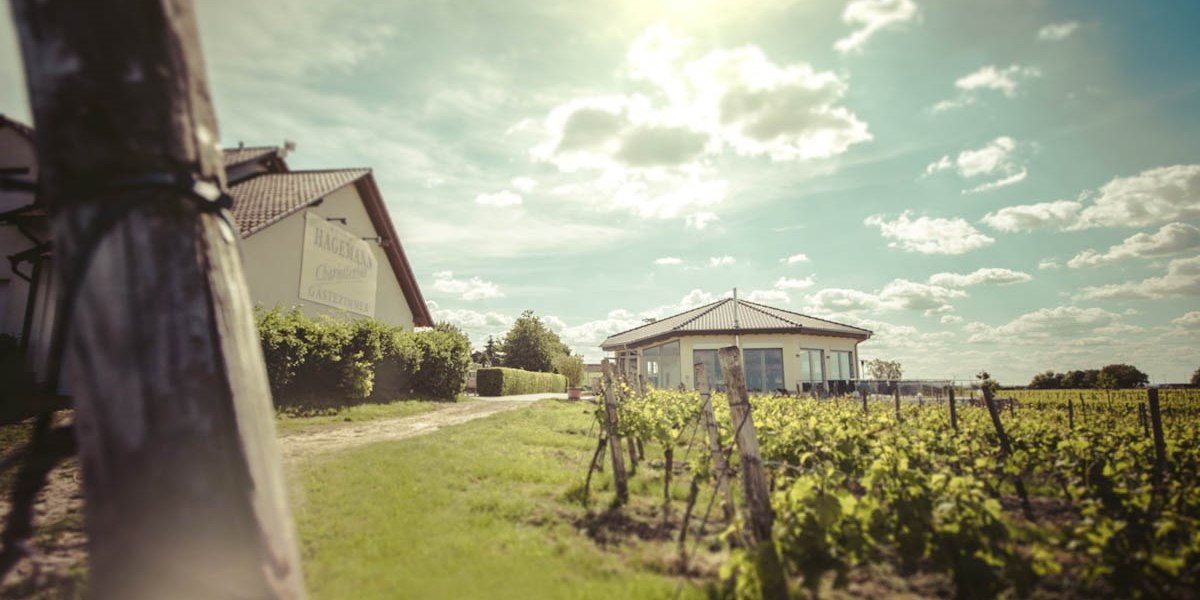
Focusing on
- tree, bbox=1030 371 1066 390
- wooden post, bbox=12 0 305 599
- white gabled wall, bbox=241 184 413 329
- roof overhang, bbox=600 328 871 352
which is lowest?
tree, bbox=1030 371 1066 390

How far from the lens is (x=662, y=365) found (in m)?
31.5

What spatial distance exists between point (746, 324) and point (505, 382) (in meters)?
14.1

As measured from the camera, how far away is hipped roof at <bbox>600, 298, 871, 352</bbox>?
26859 mm

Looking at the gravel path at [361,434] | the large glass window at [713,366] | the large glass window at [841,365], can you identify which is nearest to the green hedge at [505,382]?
the large glass window at [713,366]

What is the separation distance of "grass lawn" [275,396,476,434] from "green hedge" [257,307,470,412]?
0.53 meters

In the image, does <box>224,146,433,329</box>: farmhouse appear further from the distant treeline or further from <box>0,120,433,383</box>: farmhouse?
the distant treeline

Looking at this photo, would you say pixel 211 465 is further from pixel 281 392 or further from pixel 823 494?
pixel 281 392

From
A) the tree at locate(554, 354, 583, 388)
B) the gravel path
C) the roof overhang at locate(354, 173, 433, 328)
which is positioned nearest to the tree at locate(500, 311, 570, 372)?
the tree at locate(554, 354, 583, 388)

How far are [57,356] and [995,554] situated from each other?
4811mm

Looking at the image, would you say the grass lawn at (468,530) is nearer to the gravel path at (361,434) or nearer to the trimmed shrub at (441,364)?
the gravel path at (361,434)

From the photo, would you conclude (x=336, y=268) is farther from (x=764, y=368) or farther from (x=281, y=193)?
(x=764, y=368)

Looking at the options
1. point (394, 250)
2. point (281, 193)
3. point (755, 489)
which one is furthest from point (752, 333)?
point (755, 489)

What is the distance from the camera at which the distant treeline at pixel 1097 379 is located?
3662 cm

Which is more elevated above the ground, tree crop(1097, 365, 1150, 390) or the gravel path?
the gravel path
